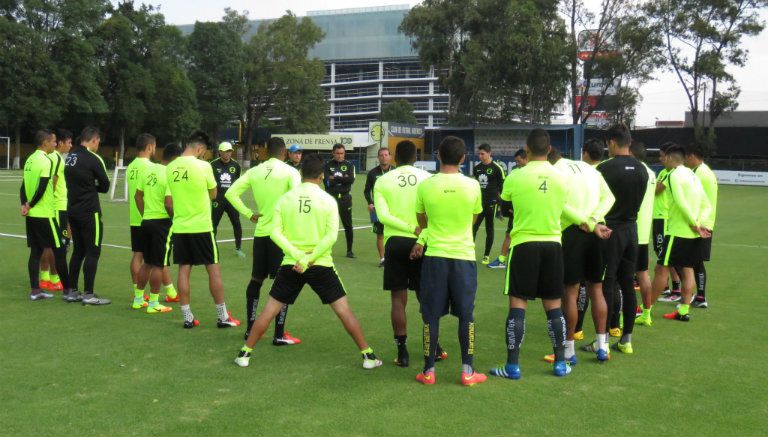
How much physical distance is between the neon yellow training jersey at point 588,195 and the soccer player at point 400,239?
1279 millimetres

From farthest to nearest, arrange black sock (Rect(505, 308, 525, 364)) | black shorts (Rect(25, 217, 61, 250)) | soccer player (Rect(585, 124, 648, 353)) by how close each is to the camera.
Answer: black shorts (Rect(25, 217, 61, 250)) → soccer player (Rect(585, 124, 648, 353)) → black sock (Rect(505, 308, 525, 364))

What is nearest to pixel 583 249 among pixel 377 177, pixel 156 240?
pixel 156 240

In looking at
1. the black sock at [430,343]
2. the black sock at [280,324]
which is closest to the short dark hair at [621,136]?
the black sock at [430,343]

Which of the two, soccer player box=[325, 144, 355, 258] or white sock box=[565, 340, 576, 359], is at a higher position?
soccer player box=[325, 144, 355, 258]

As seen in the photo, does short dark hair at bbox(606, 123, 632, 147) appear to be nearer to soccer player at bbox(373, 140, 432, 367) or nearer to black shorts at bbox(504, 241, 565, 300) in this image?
black shorts at bbox(504, 241, 565, 300)

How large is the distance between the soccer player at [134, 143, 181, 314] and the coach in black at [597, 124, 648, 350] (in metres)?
4.85

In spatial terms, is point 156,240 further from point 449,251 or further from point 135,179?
point 449,251

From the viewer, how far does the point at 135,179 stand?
8.19 metres

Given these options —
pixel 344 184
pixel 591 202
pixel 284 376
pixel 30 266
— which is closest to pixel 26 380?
pixel 284 376

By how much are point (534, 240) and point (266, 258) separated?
9.00 feet

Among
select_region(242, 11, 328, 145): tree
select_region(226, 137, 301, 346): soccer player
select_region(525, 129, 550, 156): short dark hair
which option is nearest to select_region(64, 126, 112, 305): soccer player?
select_region(226, 137, 301, 346): soccer player

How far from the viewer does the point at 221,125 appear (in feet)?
235

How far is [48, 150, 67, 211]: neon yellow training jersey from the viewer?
8.86 metres

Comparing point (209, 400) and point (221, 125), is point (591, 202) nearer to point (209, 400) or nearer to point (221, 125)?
point (209, 400)
